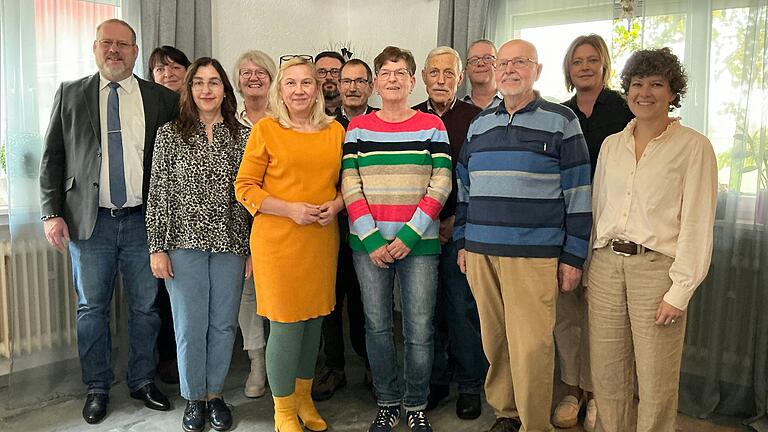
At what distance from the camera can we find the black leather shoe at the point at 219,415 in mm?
2688

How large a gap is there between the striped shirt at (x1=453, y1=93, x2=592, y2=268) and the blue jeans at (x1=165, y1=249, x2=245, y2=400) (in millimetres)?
1056

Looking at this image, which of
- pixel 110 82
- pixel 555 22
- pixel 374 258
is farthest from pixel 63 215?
pixel 555 22

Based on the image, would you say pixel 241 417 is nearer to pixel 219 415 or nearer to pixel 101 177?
pixel 219 415

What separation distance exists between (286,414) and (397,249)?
2.65 feet

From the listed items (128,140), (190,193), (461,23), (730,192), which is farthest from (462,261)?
(461,23)

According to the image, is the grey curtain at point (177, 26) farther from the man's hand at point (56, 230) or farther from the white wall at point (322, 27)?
the man's hand at point (56, 230)

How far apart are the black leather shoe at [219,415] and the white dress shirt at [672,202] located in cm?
170

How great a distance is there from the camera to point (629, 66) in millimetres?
2182

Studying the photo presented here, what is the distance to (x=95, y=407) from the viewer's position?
111 inches

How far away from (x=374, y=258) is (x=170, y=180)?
846 millimetres

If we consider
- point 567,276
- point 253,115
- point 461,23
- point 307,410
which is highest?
point 461,23

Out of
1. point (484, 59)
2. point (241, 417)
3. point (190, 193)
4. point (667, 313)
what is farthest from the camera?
point (484, 59)

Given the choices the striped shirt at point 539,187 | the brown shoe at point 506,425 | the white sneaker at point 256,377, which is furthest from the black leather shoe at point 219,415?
the striped shirt at point 539,187

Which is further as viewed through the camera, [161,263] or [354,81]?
[354,81]
